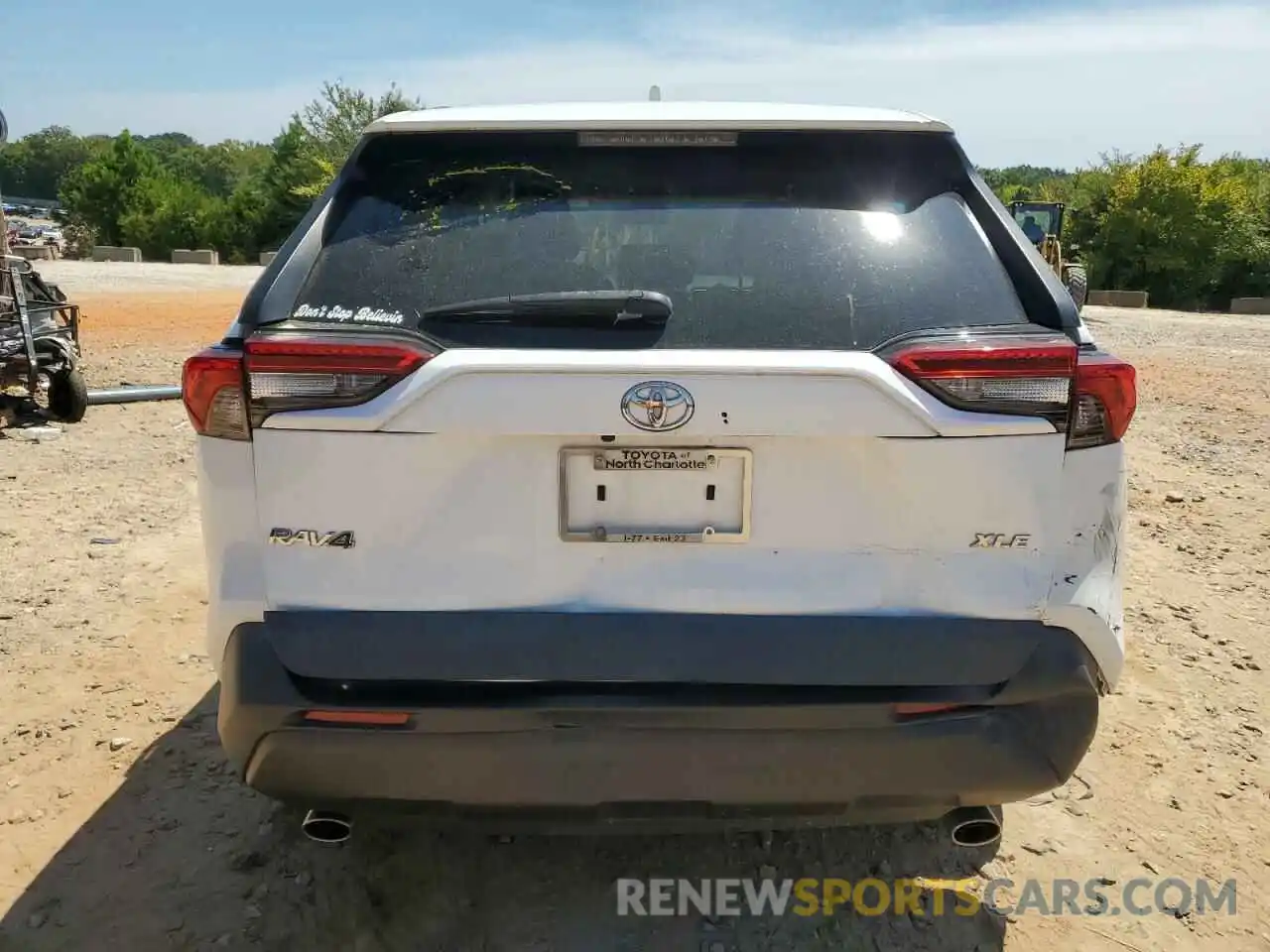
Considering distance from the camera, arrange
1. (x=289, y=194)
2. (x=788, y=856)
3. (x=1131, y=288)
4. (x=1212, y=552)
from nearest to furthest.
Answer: (x=788, y=856)
(x=1212, y=552)
(x=1131, y=288)
(x=289, y=194)

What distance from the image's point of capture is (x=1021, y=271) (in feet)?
7.09

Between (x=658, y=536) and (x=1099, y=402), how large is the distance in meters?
0.96

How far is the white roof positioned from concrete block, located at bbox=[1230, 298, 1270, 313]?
1456 inches

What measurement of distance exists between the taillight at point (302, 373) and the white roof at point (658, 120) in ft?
2.22

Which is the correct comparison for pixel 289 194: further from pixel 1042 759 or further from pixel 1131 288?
pixel 1042 759

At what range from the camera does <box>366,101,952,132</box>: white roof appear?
2287mm

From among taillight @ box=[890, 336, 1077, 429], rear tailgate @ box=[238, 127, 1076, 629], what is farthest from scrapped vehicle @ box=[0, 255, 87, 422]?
taillight @ box=[890, 336, 1077, 429]

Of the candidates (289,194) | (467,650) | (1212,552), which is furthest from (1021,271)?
(289,194)

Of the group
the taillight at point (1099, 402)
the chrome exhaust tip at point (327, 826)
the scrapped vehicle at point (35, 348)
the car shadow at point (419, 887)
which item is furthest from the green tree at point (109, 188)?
the taillight at point (1099, 402)

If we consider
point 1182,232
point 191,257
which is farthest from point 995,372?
point 191,257

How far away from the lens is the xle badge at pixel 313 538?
204 centimetres

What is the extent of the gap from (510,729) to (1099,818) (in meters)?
2.12

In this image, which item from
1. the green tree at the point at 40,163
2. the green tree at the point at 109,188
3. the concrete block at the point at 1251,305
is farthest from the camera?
the green tree at the point at 40,163
